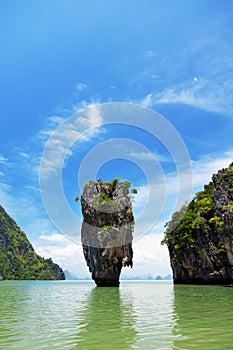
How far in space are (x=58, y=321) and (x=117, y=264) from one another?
25.7 m

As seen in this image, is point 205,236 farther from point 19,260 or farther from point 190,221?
point 19,260

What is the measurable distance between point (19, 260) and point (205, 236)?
344 feet

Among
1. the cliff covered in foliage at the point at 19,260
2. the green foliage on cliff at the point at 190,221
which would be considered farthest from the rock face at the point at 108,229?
the cliff covered in foliage at the point at 19,260

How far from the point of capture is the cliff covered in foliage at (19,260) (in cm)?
11710

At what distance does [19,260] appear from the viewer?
415ft

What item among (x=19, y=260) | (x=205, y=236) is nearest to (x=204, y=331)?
(x=205, y=236)

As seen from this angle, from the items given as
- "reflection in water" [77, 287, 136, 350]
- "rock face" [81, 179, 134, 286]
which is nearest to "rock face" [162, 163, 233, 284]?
"rock face" [81, 179, 134, 286]

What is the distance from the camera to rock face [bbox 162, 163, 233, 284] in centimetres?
3021

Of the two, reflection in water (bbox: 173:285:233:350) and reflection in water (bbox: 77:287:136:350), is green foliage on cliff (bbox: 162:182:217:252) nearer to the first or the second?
reflection in water (bbox: 173:285:233:350)

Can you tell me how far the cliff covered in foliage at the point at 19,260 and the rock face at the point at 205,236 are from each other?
82766 millimetres

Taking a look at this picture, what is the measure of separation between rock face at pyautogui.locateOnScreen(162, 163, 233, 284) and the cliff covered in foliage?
82.8 m

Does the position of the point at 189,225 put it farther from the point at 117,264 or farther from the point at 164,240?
the point at 117,264

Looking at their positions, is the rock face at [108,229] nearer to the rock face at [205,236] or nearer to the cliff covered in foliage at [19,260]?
the rock face at [205,236]

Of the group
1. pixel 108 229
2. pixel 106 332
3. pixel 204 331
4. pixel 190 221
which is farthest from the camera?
pixel 190 221
